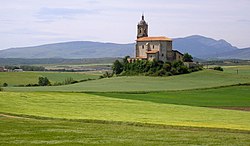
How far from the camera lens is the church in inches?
5728

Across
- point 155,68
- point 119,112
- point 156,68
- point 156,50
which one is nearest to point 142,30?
point 156,50

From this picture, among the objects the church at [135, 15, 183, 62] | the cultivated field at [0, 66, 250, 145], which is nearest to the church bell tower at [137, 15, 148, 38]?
the church at [135, 15, 183, 62]

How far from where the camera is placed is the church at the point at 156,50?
145500 mm

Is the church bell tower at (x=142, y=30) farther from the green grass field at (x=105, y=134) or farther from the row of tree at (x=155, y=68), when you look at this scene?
the green grass field at (x=105, y=134)

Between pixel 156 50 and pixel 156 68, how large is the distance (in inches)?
510

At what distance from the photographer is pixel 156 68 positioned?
136m

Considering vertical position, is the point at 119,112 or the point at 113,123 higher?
the point at 113,123

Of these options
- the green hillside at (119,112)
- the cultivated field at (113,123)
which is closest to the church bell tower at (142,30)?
the cultivated field at (113,123)

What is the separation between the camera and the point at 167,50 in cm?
14725

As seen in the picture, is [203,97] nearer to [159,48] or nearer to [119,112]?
[119,112]

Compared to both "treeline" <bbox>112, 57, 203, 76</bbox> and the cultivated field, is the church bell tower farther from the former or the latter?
the cultivated field

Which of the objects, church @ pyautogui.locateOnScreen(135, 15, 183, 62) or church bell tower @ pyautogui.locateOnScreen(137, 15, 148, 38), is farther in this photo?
church bell tower @ pyautogui.locateOnScreen(137, 15, 148, 38)

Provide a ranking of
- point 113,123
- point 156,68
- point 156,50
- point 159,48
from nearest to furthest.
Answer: point 113,123, point 156,68, point 159,48, point 156,50

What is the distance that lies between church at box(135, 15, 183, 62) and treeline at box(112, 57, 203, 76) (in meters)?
5.24
